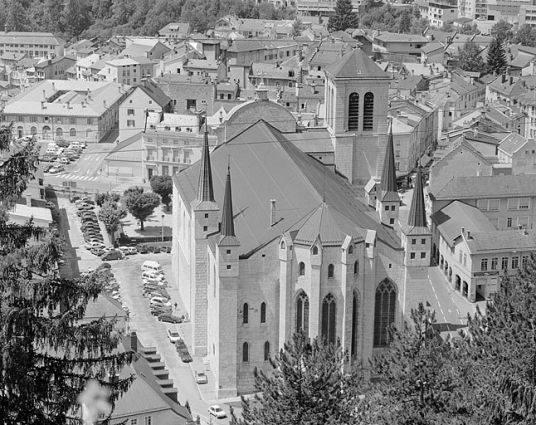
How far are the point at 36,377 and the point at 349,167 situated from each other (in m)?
42.8

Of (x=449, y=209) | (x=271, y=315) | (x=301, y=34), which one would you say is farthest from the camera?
(x=301, y=34)

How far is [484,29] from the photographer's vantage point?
19300 cm

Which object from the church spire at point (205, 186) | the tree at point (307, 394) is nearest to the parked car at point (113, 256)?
the church spire at point (205, 186)

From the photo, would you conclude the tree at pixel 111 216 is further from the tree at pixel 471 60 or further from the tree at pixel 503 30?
the tree at pixel 503 30

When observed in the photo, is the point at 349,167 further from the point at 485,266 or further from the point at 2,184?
the point at 2,184

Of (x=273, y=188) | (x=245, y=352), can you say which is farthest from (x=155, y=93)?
(x=245, y=352)

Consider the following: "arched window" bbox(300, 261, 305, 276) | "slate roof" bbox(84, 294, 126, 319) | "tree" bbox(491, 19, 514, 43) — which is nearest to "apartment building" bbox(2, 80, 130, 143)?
"slate roof" bbox(84, 294, 126, 319)

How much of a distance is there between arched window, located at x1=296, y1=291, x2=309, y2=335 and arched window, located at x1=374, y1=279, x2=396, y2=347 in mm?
3568

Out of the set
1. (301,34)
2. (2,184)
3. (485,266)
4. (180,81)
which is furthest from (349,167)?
(301,34)

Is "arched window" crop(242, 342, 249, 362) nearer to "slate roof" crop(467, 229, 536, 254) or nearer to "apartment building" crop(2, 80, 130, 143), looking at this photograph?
"slate roof" crop(467, 229, 536, 254)

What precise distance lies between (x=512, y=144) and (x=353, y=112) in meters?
32.9

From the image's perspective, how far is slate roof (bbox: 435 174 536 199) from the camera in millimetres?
73562

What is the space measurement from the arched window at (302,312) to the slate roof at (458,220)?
21.9 m

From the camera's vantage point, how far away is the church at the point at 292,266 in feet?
157
